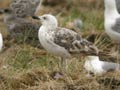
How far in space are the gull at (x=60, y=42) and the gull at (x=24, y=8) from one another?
311 cm

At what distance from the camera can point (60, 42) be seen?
31.0 feet

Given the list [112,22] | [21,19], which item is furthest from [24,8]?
[112,22]

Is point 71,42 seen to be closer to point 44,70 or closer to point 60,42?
point 60,42

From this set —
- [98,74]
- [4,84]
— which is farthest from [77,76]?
[4,84]

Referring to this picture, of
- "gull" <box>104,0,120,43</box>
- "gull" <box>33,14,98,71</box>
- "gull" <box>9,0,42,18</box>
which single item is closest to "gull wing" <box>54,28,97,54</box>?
"gull" <box>33,14,98,71</box>

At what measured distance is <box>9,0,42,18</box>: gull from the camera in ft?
41.8

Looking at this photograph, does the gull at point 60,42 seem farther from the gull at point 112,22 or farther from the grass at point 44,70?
the gull at point 112,22

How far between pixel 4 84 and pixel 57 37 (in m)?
0.99

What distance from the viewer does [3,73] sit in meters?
9.65

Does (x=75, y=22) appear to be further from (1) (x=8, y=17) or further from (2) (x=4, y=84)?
(2) (x=4, y=84)

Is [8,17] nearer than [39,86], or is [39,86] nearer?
[39,86]

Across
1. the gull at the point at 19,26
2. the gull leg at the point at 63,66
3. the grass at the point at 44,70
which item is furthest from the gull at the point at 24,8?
the gull leg at the point at 63,66

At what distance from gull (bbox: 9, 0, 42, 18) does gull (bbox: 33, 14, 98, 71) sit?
311 cm

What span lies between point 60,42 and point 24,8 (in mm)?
3474
